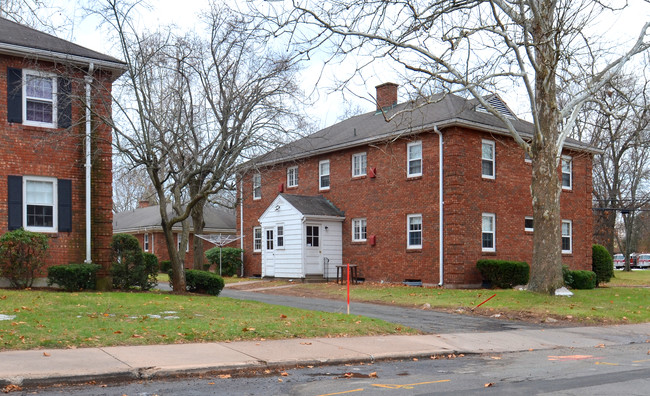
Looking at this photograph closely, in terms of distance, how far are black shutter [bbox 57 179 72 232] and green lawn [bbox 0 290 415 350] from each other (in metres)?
3.10

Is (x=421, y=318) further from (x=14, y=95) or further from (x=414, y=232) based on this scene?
(x=14, y=95)

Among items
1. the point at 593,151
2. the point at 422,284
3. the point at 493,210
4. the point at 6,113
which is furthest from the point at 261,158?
the point at 593,151

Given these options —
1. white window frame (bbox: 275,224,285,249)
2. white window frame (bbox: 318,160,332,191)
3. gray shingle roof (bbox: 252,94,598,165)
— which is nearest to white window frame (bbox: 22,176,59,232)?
gray shingle roof (bbox: 252,94,598,165)

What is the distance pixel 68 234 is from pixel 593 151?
24.2 m

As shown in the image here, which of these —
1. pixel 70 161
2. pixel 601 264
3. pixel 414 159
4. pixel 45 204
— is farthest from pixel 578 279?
pixel 45 204

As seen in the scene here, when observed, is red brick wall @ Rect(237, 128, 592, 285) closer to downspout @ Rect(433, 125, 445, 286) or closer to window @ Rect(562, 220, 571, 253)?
downspout @ Rect(433, 125, 445, 286)

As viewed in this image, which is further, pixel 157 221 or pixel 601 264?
pixel 157 221

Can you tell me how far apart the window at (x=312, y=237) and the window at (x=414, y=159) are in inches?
207

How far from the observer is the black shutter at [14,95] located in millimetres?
17953

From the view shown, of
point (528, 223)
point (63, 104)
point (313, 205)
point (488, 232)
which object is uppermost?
point (63, 104)

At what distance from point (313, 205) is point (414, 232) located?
545 cm

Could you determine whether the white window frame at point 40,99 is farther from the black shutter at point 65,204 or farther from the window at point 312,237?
the window at point 312,237

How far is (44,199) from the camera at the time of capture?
1864 cm

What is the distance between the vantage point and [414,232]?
84.2 ft
